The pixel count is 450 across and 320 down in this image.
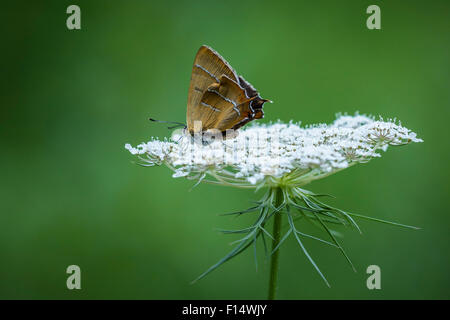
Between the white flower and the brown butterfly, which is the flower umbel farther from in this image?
the brown butterfly

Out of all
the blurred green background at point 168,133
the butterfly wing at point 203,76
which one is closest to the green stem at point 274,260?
the butterfly wing at point 203,76

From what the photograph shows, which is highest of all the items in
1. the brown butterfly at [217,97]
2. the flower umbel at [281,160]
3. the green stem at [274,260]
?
the brown butterfly at [217,97]

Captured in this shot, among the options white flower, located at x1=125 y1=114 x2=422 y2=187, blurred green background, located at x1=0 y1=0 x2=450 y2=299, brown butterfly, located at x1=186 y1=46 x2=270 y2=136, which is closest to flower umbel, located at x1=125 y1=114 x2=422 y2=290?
white flower, located at x1=125 y1=114 x2=422 y2=187

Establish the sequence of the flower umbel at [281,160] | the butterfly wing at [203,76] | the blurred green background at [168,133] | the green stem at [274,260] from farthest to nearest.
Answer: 1. the blurred green background at [168,133]
2. the butterfly wing at [203,76]
3. the flower umbel at [281,160]
4. the green stem at [274,260]

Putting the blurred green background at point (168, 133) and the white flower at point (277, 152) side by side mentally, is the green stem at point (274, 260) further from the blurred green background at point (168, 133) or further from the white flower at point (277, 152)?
the blurred green background at point (168, 133)

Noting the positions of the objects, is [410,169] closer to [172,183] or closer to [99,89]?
[172,183]

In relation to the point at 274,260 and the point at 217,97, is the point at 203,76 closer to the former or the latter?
the point at 217,97

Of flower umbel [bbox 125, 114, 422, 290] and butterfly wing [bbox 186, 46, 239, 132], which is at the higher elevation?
butterfly wing [bbox 186, 46, 239, 132]

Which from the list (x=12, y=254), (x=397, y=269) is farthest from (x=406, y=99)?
(x=12, y=254)
